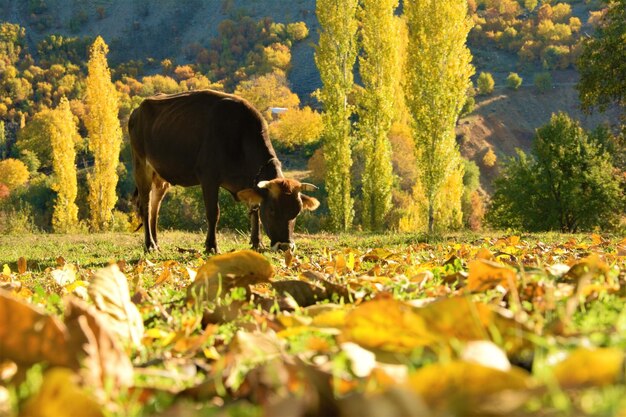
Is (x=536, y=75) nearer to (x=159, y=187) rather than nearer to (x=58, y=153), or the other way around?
(x=58, y=153)

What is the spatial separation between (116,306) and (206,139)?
7.38 metres

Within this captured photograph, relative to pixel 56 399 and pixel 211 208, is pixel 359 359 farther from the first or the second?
pixel 211 208

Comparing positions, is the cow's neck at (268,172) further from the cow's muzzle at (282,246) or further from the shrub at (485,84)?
the shrub at (485,84)

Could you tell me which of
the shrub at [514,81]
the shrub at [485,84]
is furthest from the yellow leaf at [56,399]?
the shrub at [514,81]

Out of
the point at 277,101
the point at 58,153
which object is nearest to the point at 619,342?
the point at 58,153

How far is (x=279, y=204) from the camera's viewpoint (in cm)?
809

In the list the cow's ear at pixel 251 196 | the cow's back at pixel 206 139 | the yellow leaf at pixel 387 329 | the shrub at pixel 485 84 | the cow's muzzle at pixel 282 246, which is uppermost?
the shrub at pixel 485 84

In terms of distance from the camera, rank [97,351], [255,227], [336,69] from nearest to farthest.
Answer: [97,351], [255,227], [336,69]

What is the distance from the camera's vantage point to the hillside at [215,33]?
266 ft

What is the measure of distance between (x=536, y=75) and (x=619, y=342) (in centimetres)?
9307

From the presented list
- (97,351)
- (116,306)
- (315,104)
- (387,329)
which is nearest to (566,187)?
(116,306)

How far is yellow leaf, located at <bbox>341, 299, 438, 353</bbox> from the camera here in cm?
118

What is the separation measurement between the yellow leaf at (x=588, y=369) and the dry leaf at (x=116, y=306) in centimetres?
101

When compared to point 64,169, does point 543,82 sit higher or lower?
higher
